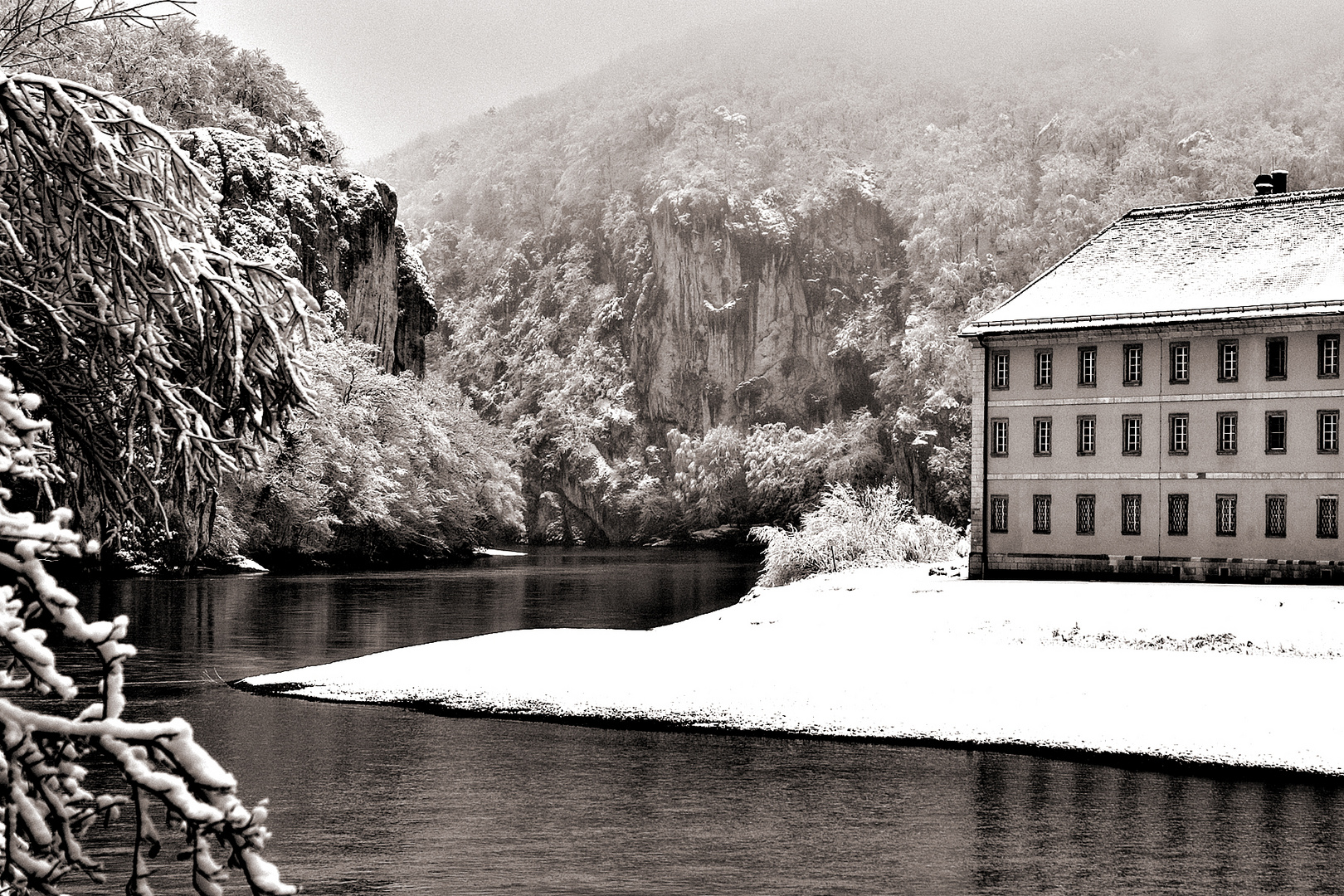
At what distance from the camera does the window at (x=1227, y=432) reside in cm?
4678

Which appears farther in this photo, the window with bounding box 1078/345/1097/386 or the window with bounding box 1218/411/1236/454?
the window with bounding box 1078/345/1097/386

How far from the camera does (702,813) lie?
19.4m

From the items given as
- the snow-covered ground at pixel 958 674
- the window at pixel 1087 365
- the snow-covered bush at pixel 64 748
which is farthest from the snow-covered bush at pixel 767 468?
→ the snow-covered bush at pixel 64 748

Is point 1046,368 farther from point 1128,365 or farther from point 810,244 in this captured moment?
point 810,244

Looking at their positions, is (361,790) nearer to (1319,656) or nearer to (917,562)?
(1319,656)

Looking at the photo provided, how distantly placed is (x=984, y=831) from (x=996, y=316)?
3294cm

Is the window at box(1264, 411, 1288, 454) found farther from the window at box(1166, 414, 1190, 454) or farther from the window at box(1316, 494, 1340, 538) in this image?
the window at box(1166, 414, 1190, 454)

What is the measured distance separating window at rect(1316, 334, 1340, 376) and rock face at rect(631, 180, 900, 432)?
352 feet

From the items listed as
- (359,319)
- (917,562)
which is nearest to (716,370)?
(359,319)

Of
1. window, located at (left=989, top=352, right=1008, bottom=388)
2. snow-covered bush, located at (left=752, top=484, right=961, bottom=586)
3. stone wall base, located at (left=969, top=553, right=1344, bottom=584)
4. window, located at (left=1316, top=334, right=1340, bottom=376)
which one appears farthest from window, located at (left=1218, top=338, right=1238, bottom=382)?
snow-covered bush, located at (left=752, top=484, right=961, bottom=586)

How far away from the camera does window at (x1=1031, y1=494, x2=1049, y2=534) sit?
49.0 metres

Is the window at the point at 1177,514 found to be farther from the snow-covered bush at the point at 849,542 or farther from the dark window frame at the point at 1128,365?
the snow-covered bush at the point at 849,542

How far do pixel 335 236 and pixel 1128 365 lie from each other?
5592 centimetres

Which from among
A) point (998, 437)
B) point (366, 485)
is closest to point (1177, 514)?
point (998, 437)
